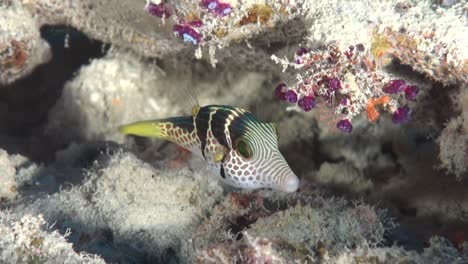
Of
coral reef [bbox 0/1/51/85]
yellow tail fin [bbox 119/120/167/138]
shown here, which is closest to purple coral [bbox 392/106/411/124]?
yellow tail fin [bbox 119/120/167/138]

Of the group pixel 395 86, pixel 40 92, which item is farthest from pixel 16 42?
pixel 395 86

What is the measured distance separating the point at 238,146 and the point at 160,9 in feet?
5.21

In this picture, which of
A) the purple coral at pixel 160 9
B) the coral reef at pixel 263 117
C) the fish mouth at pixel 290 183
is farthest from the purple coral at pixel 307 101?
the purple coral at pixel 160 9

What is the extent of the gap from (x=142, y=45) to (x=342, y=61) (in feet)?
9.46

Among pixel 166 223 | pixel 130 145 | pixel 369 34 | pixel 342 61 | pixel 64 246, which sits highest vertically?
pixel 369 34

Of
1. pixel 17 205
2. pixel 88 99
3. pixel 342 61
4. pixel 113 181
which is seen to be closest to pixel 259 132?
pixel 342 61

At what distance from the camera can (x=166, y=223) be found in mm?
3822

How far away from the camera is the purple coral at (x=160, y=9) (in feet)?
13.2

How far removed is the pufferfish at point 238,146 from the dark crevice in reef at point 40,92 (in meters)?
3.33

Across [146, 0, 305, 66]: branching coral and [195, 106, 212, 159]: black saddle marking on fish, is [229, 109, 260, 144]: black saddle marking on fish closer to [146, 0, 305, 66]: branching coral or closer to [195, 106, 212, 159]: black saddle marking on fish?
[195, 106, 212, 159]: black saddle marking on fish

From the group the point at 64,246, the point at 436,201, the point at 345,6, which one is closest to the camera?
the point at 64,246

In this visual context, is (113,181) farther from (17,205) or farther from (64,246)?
(64,246)

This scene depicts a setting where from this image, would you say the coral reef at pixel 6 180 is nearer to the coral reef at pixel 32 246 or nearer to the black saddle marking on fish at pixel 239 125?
the coral reef at pixel 32 246

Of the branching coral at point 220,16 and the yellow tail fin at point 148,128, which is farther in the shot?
the yellow tail fin at point 148,128
